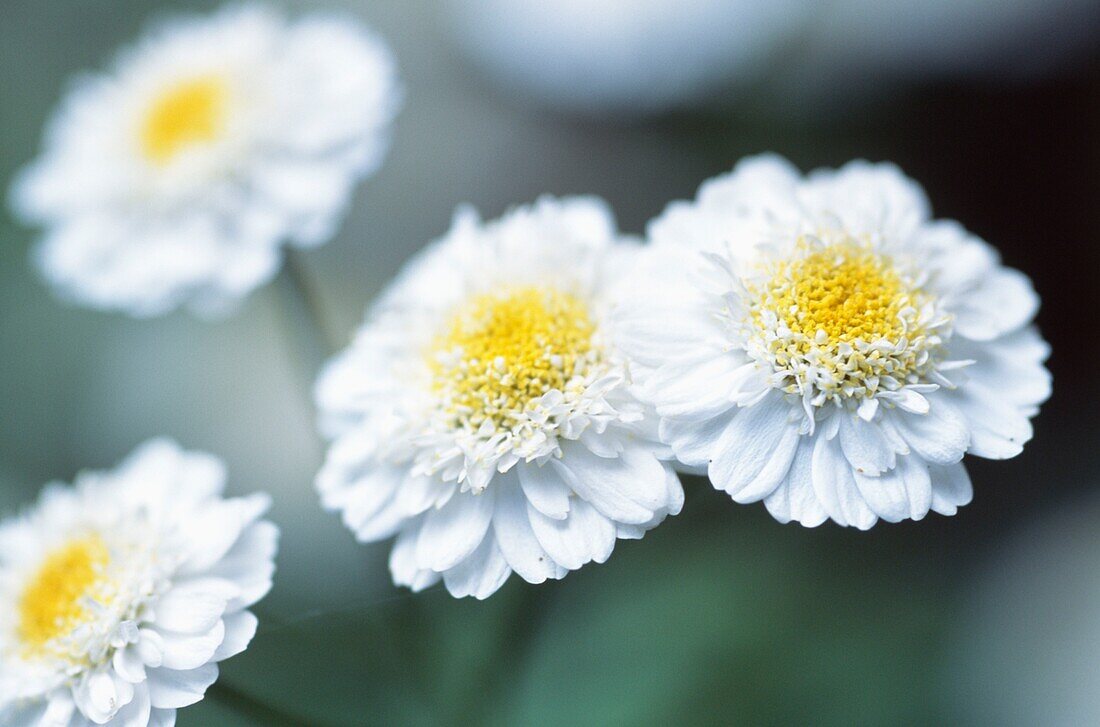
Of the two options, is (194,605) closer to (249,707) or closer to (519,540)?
(249,707)

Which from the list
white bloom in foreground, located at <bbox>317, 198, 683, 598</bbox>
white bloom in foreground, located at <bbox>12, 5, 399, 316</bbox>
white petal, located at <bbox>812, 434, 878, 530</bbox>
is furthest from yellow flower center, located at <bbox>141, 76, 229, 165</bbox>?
white petal, located at <bbox>812, 434, 878, 530</bbox>

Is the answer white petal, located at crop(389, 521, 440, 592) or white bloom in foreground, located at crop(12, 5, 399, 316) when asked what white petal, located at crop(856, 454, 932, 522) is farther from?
white bloom in foreground, located at crop(12, 5, 399, 316)

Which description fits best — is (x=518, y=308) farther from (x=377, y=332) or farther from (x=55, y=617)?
(x=55, y=617)

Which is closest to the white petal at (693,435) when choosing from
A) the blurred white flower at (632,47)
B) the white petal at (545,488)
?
the white petal at (545,488)

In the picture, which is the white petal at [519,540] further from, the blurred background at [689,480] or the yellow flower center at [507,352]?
the blurred background at [689,480]

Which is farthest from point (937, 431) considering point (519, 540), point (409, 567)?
point (409, 567)

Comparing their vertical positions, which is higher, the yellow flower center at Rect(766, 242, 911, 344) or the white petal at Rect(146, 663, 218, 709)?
the yellow flower center at Rect(766, 242, 911, 344)
